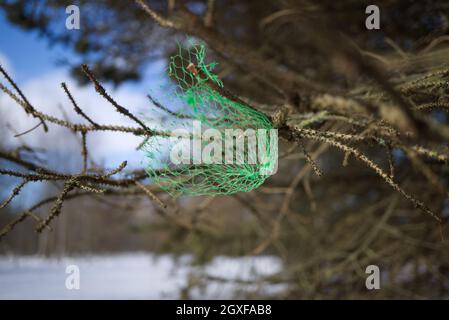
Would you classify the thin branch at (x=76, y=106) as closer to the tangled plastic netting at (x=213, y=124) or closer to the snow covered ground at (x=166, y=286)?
the tangled plastic netting at (x=213, y=124)

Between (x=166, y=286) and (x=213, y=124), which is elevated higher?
(x=213, y=124)

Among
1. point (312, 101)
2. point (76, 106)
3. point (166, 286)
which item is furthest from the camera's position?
point (166, 286)

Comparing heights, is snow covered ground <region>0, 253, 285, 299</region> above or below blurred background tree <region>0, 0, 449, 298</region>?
below

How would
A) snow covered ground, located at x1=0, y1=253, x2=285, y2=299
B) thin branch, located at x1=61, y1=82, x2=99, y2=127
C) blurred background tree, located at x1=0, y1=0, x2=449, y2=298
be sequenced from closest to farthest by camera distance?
1. thin branch, located at x1=61, y1=82, x2=99, y2=127
2. blurred background tree, located at x1=0, y1=0, x2=449, y2=298
3. snow covered ground, located at x1=0, y1=253, x2=285, y2=299

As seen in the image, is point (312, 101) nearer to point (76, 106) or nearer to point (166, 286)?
point (76, 106)

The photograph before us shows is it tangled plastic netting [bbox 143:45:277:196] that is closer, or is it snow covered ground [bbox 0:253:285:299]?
tangled plastic netting [bbox 143:45:277:196]

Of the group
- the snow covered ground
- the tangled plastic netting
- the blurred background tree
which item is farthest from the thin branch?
the snow covered ground

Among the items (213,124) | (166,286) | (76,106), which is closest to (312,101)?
(213,124)

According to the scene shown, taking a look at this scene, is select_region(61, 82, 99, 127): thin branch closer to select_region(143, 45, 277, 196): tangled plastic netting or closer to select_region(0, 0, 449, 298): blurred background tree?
select_region(143, 45, 277, 196): tangled plastic netting

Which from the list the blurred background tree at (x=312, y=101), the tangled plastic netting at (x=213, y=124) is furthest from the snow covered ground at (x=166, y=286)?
the tangled plastic netting at (x=213, y=124)

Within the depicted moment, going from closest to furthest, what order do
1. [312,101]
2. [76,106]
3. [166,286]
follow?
[312,101] < [76,106] < [166,286]

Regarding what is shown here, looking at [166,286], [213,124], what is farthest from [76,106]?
[166,286]

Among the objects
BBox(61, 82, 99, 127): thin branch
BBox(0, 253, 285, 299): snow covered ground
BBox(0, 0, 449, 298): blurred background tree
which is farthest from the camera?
BBox(0, 253, 285, 299): snow covered ground

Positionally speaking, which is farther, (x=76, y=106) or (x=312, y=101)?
(x=76, y=106)
